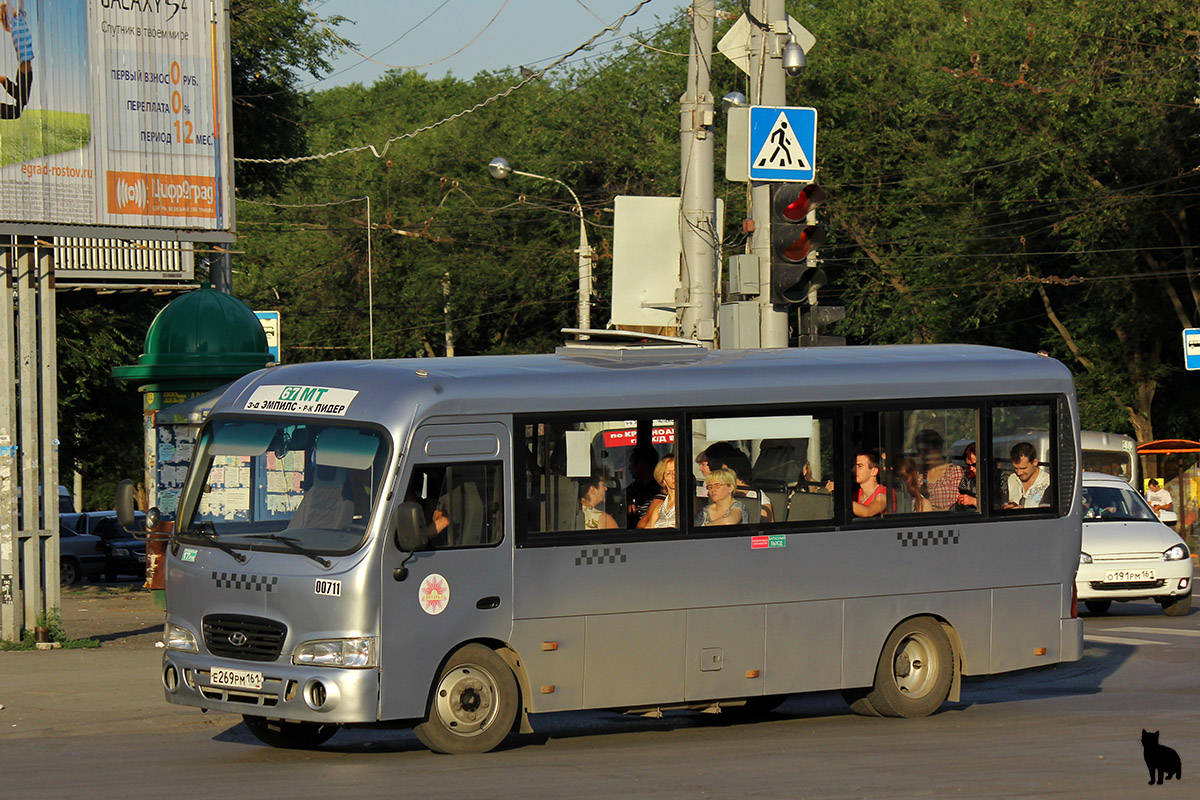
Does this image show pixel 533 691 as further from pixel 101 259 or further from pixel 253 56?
pixel 253 56

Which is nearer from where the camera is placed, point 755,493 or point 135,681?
point 755,493

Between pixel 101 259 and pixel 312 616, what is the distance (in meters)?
16.6

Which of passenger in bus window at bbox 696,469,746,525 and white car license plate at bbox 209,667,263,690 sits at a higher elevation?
passenger in bus window at bbox 696,469,746,525

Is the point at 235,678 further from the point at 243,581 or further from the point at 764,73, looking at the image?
the point at 764,73

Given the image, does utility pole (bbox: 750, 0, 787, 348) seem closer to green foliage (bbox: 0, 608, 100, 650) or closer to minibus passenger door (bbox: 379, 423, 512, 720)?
minibus passenger door (bbox: 379, 423, 512, 720)

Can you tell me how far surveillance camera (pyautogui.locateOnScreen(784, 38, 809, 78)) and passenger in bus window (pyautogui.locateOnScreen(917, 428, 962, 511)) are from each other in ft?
18.5

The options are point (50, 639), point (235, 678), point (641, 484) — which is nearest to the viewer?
point (235, 678)

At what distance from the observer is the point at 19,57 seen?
15930 mm

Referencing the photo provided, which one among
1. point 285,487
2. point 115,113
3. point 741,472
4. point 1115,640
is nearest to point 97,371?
point 115,113

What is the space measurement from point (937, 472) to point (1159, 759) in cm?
376

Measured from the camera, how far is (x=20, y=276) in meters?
16.4

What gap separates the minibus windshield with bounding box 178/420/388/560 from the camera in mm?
10367

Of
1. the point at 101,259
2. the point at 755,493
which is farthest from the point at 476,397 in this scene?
the point at 101,259

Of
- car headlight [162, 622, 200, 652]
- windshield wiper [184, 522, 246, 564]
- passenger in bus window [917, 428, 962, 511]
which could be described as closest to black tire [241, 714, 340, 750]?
car headlight [162, 622, 200, 652]
